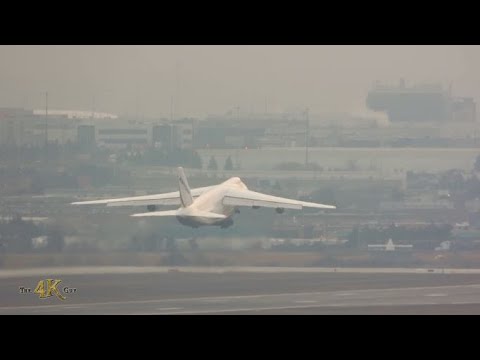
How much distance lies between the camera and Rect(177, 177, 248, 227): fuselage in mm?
53031

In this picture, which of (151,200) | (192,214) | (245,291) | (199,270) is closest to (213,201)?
(192,214)

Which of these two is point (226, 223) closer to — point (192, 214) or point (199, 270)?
point (199, 270)

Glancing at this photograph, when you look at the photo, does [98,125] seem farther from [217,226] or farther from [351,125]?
[351,125]

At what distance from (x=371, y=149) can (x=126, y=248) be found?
32.8ft

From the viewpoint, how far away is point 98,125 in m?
57.2

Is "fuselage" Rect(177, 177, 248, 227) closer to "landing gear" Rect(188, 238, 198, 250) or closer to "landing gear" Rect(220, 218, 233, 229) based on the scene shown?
"landing gear" Rect(220, 218, 233, 229)

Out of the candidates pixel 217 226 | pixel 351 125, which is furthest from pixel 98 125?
pixel 351 125

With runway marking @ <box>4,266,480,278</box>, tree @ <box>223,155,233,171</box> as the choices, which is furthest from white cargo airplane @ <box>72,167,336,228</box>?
runway marking @ <box>4,266,480,278</box>

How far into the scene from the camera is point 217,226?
56.1 m

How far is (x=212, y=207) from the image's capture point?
5434 cm

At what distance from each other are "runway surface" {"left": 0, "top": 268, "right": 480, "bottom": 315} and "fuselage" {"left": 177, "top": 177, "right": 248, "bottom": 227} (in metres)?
2.14

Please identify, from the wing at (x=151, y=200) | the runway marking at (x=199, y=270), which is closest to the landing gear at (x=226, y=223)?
the wing at (x=151, y=200)

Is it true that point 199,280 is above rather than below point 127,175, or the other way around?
below

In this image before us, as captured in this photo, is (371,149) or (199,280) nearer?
(199,280)
